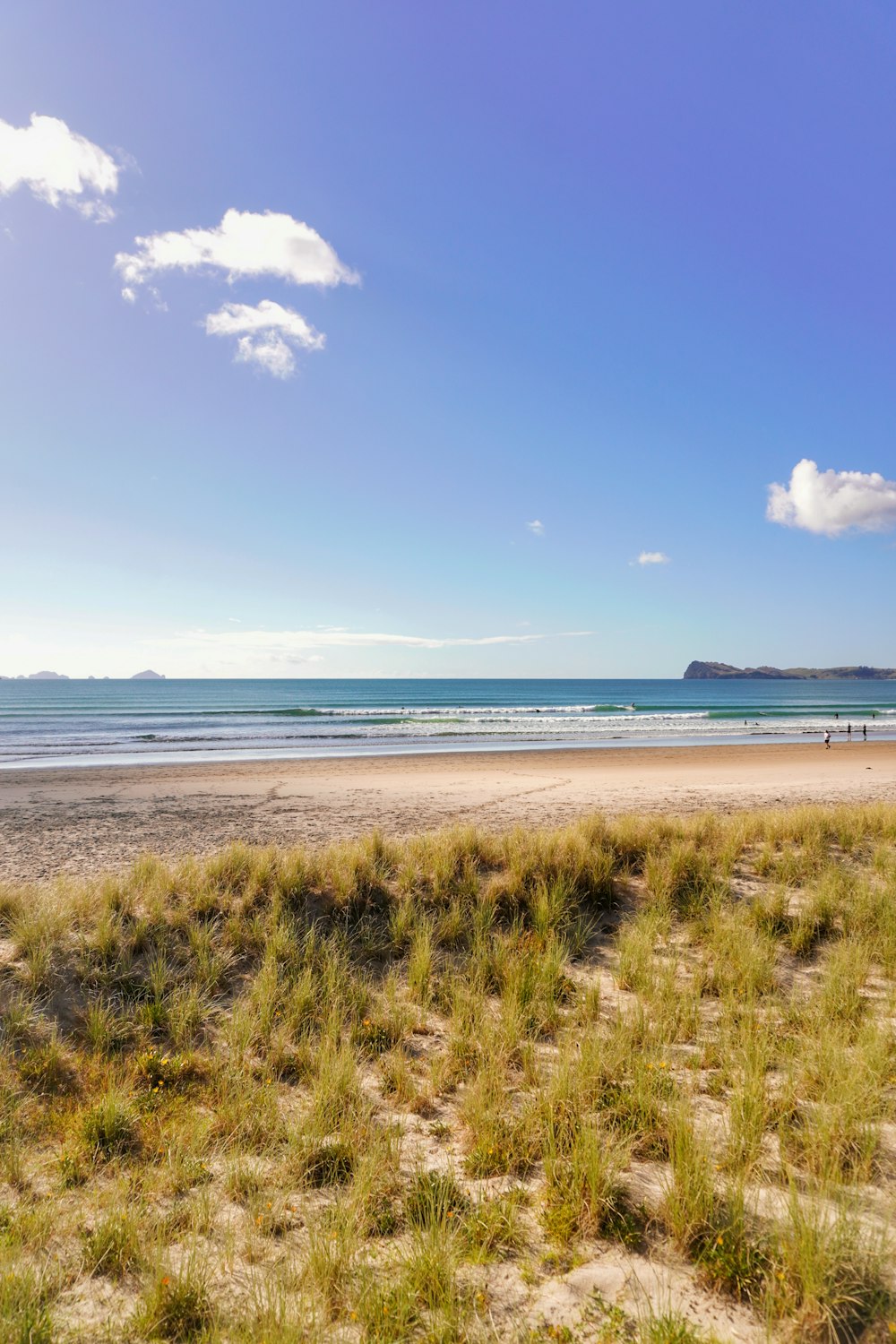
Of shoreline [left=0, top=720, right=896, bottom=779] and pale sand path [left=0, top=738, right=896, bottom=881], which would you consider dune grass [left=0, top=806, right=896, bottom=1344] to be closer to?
pale sand path [left=0, top=738, right=896, bottom=881]

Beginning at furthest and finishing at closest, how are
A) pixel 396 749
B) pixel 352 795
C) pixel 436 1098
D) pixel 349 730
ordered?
pixel 349 730, pixel 396 749, pixel 352 795, pixel 436 1098

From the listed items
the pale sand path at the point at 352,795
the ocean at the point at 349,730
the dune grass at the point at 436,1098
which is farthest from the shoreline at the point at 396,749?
the dune grass at the point at 436,1098

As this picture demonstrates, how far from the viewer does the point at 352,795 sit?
18.4 metres

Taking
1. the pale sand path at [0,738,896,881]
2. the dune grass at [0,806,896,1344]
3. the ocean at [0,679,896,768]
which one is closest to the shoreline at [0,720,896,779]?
the ocean at [0,679,896,768]

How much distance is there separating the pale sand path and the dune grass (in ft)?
13.7

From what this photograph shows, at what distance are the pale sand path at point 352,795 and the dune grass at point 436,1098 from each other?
13.7ft

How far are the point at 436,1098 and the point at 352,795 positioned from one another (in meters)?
13.6

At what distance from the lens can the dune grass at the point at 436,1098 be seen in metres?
3.12

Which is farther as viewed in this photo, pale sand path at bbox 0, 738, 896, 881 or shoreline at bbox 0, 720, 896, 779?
shoreline at bbox 0, 720, 896, 779

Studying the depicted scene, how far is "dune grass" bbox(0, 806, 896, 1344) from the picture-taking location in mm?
3125

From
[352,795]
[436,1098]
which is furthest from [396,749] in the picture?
[436,1098]

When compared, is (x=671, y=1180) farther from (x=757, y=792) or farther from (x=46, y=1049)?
(x=757, y=792)

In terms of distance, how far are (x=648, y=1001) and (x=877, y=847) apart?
6.36 m

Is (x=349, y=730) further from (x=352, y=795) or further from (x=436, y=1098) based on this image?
(x=436, y=1098)
